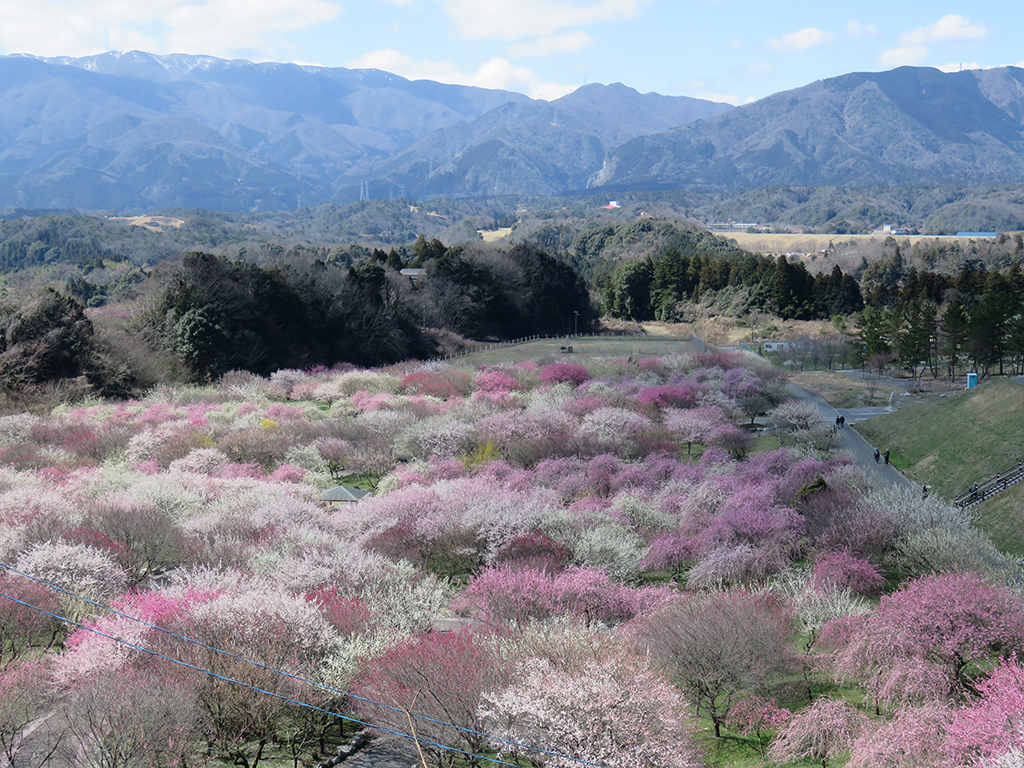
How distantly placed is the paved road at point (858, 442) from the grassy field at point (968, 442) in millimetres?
850

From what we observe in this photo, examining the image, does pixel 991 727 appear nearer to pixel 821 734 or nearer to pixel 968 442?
pixel 821 734

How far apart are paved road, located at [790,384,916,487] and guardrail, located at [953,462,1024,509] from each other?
1.54 metres

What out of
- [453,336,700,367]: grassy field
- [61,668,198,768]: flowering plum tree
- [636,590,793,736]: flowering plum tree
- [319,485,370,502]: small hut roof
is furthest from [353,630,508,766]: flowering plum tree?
[453,336,700,367]: grassy field

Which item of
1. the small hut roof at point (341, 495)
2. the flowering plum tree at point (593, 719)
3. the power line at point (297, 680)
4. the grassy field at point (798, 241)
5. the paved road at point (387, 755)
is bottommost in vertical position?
the small hut roof at point (341, 495)

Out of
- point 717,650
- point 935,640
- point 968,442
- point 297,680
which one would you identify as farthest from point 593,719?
point 968,442

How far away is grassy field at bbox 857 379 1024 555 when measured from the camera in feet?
77.3

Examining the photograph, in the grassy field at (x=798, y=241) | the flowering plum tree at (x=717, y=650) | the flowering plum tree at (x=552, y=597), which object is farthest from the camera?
the grassy field at (x=798, y=241)

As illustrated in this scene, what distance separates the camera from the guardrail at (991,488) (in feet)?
81.5

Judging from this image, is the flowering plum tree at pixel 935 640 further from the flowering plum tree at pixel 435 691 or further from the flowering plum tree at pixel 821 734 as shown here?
the flowering plum tree at pixel 435 691

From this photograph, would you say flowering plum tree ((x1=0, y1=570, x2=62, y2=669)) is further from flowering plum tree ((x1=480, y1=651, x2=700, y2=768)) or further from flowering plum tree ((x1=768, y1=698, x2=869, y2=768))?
flowering plum tree ((x1=768, y1=698, x2=869, y2=768))

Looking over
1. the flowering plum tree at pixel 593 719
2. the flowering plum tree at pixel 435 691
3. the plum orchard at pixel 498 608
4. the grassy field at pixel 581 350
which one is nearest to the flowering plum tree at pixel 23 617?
the plum orchard at pixel 498 608

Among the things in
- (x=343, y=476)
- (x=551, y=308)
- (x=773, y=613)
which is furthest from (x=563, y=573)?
(x=551, y=308)

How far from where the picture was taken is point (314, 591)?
14.5 meters

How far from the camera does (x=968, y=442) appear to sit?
99.7 feet
